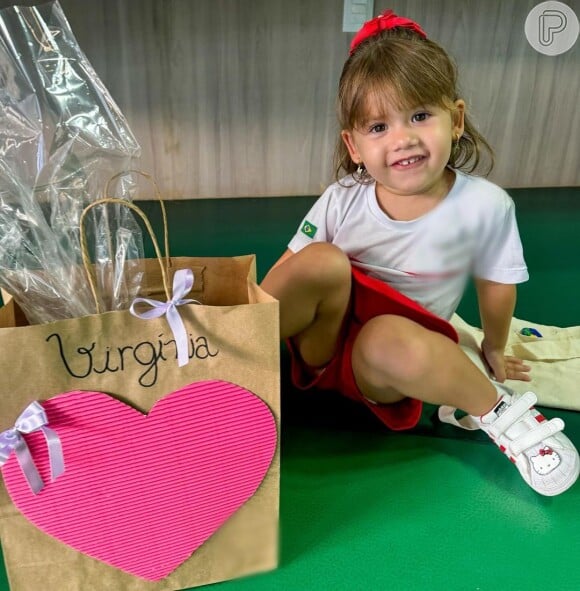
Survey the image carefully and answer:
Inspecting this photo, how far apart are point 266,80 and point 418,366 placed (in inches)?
54.9

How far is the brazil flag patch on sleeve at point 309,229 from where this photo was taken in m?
0.92

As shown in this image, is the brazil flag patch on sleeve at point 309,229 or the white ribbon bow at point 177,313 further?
the brazil flag patch on sleeve at point 309,229

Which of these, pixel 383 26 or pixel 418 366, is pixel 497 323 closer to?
pixel 418 366

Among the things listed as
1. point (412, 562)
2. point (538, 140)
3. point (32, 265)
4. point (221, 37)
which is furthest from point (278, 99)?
point (412, 562)

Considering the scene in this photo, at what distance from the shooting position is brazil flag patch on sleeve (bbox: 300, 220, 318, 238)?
0.92 metres

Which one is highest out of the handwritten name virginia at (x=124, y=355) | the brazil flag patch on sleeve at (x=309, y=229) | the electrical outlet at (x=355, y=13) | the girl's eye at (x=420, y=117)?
the electrical outlet at (x=355, y=13)

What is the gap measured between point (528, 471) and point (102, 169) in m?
0.62

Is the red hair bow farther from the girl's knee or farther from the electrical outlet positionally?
the electrical outlet

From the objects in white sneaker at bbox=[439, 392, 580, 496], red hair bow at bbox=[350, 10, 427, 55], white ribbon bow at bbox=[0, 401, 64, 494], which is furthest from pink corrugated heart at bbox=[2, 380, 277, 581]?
red hair bow at bbox=[350, 10, 427, 55]

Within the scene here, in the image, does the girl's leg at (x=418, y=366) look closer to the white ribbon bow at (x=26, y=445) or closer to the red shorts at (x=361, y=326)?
the red shorts at (x=361, y=326)

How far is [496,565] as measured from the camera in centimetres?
61

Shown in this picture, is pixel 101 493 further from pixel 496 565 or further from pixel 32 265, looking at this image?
pixel 496 565

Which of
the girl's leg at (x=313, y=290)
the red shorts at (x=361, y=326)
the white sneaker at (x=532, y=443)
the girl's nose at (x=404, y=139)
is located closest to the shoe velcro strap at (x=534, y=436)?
the white sneaker at (x=532, y=443)

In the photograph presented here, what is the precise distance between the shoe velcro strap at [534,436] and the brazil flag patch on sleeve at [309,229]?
1.42 ft
